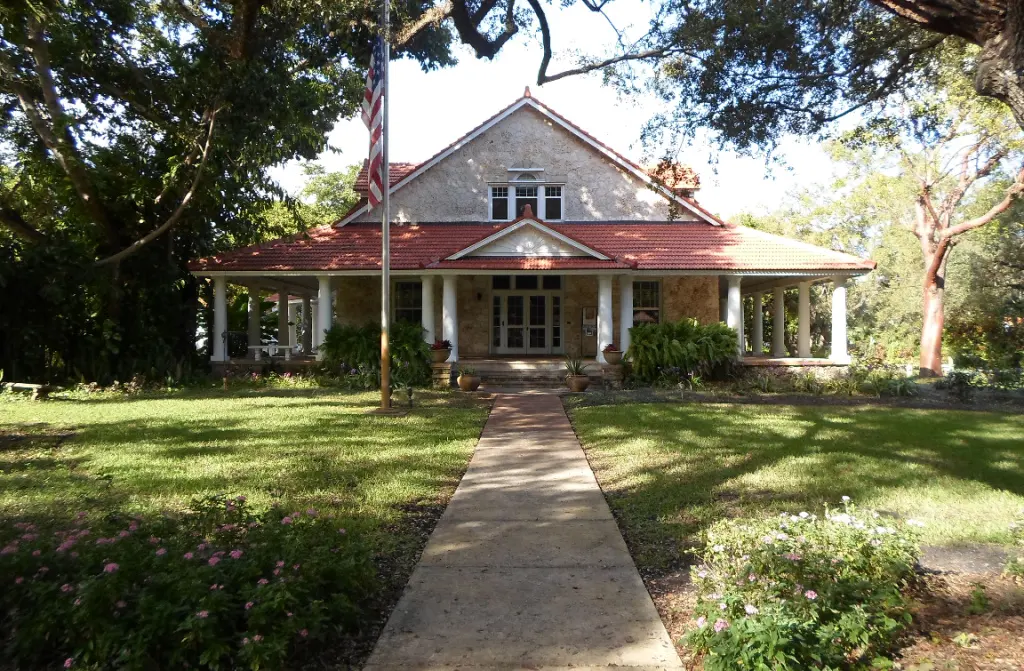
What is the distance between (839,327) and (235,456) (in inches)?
620

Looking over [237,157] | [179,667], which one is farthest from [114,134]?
[179,667]

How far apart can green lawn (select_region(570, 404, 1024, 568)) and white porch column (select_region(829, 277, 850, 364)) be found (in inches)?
223

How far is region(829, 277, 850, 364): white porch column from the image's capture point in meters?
18.9

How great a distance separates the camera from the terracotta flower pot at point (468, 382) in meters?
16.7

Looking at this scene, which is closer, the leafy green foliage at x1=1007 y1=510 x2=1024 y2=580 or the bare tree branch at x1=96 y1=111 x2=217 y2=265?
the leafy green foliage at x1=1007 y1=510 x2=1024 y2=580

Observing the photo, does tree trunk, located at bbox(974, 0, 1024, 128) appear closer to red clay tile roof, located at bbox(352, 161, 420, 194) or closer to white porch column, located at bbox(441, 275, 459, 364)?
white porch column, located at bbox(441, 275, 459, 364)

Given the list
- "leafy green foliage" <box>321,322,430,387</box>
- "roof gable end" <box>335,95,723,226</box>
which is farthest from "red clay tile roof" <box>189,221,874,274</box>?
"leafy green foliage" <box>321,322,430,387</box>

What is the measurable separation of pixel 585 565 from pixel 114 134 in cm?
1857

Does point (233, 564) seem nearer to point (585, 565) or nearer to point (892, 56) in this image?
point (585, 565)

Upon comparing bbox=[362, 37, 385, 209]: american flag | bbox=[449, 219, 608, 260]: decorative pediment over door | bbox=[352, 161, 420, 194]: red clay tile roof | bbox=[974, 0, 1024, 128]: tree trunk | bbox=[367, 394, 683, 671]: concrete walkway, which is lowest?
bbox=[367, 394, 683, 671]: concrete walkway

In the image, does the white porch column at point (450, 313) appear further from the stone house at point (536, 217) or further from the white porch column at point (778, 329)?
the white porch column at point (778, 329)

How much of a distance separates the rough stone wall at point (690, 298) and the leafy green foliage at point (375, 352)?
752cm

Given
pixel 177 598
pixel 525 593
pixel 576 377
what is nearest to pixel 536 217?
pixel 576 377

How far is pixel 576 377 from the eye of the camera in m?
16.8
